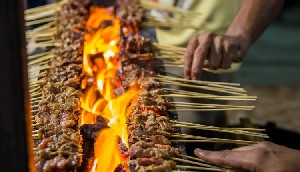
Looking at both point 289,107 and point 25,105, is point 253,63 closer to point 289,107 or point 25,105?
point 289,107

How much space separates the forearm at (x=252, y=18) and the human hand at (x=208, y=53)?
456 mm

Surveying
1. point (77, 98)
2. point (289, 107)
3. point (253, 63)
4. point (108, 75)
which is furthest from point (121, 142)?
point (253, 63)

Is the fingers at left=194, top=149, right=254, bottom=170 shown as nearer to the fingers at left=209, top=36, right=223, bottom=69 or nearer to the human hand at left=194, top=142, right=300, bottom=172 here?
the human hand at left=194, top=142, right=300, bottom=172

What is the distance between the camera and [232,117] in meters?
8.42

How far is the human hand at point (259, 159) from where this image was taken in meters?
2.54

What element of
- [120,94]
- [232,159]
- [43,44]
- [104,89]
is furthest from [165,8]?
[232,159]

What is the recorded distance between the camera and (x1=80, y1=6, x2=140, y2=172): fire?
110 inches

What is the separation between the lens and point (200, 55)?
12.4 feet

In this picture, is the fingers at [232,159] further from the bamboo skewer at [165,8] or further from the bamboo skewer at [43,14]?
the bamboo skewer at [43,14]

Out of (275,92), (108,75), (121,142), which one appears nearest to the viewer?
(121,142)

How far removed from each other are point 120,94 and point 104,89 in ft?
0.81

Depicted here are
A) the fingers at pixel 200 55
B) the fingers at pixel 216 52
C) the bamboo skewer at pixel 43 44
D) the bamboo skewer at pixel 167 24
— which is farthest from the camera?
the bamboo skewer at pixel 167 24

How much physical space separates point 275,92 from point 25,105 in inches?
325

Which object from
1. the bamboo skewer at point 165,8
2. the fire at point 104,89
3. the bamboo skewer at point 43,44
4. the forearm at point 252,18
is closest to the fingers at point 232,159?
the fire at point 104,89
